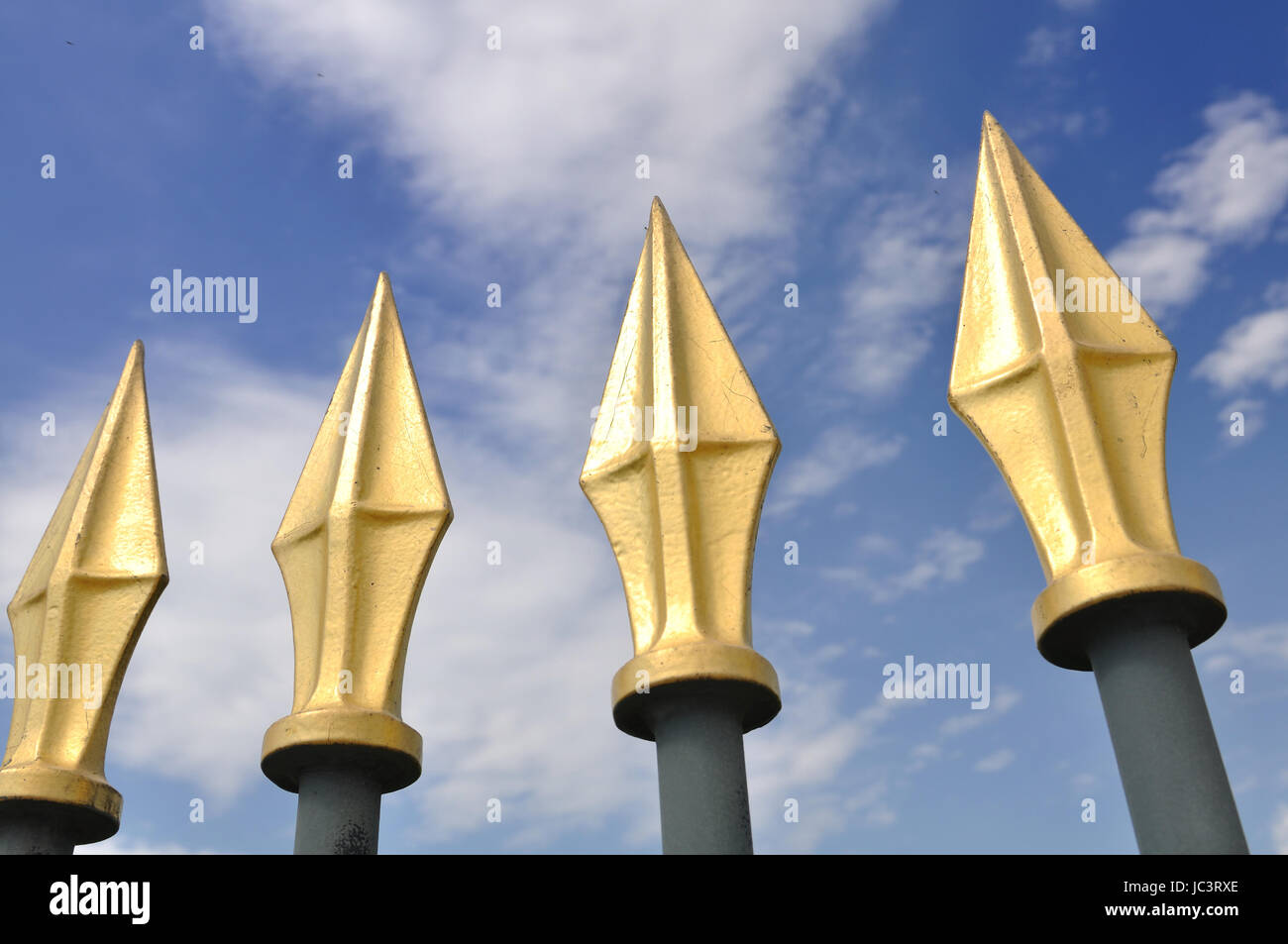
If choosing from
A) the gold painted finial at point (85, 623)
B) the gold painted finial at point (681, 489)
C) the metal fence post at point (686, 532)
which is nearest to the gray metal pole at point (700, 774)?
the metal fence post at point (686, 532)

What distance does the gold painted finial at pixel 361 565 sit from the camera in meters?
8.29

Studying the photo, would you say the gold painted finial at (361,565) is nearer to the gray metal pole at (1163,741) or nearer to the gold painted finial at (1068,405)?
the gold painted finial at (1068,405)

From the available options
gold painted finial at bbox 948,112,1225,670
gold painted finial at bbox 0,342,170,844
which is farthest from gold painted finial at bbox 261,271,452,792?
gold painted finial at bbox 948,112,1225,670

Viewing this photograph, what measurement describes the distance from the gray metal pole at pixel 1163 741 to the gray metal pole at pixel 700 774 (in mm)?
2098

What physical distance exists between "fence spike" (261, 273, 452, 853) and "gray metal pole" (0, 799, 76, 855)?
74.1 inches

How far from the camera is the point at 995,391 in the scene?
27.0 ft

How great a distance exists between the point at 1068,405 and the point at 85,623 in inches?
282

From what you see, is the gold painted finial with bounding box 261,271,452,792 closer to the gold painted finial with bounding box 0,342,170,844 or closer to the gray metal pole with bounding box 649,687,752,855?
the gold painted finial with bounding box 0,342,170,844

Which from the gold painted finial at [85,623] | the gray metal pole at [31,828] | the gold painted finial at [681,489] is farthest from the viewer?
the gold painted finial at [85,623]

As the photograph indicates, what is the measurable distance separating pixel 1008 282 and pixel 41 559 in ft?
25.7
